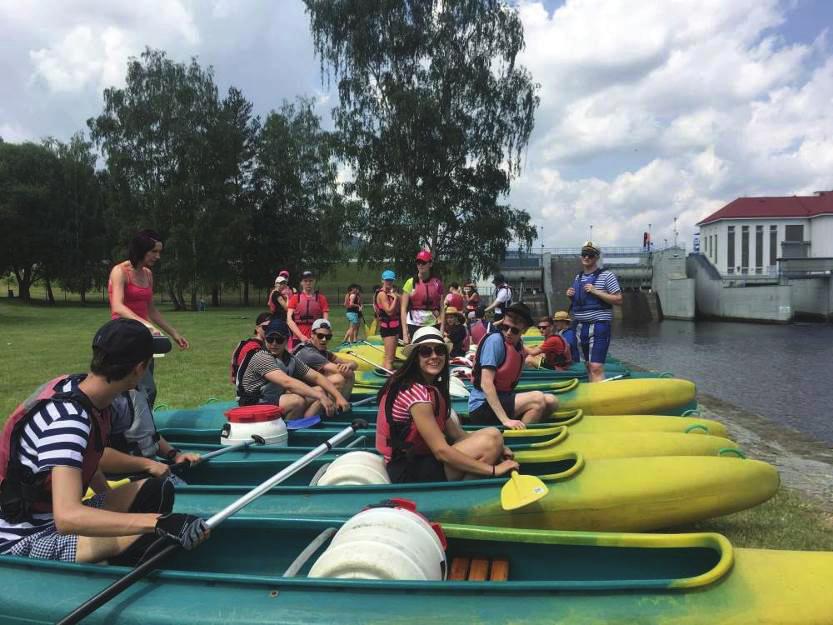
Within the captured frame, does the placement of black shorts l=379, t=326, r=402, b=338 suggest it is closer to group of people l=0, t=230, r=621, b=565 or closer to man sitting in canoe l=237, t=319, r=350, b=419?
group of people l=0, t=230, r=621, b=565

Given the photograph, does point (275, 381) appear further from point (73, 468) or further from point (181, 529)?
point (73, 468)

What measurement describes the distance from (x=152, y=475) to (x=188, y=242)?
28.0 m

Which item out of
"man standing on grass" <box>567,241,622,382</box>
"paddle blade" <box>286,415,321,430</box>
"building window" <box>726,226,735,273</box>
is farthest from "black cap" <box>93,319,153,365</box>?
"building window" <box>726,226,735,273</box>

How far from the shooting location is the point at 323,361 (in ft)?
19.6

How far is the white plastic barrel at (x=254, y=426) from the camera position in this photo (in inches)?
174

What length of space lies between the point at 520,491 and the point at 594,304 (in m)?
3.57

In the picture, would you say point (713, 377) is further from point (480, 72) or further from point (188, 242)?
point (188, 242)

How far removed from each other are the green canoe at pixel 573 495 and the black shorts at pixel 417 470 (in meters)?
0.19

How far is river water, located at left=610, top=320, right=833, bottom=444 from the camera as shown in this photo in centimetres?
1095

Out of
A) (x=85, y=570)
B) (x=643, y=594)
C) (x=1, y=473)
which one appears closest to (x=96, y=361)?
(x=1, y=473)

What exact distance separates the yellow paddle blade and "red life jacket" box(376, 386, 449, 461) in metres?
0.51

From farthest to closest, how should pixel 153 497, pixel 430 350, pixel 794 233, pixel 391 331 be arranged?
1. pixel 794 233
2. pixel 391 331
3. pixel 430 350
4. pixel 153 497

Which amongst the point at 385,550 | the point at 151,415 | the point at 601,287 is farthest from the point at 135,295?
the point at 601,287

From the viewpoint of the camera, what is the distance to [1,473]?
2162 mm
